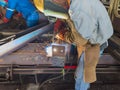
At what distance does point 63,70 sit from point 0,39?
791 millimetres

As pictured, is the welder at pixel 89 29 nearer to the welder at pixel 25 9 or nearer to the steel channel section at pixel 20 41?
the steel channel section at pixel 20 41

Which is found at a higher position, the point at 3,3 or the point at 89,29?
the point at 3,3

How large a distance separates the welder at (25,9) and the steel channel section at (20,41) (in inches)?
6.8

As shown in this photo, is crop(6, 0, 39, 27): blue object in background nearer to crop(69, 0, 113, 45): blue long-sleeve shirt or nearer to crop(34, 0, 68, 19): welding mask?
crop(34, 0, 68, 19): welding mask

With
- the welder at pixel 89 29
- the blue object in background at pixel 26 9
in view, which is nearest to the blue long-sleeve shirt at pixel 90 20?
the welder at pixel 89 29

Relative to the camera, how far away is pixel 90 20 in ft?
5.36

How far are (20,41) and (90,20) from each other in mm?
833

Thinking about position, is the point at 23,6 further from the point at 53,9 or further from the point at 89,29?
the point at 89,29

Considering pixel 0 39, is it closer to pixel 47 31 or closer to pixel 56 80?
pixel 47 31

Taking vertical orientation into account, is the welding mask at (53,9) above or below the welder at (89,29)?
above

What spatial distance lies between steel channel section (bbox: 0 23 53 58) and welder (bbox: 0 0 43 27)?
0.17 m

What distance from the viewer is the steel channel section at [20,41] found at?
203cm

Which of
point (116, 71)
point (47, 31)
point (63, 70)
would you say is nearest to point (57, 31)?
point (47, 31)

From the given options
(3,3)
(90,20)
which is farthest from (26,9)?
(90,20)
